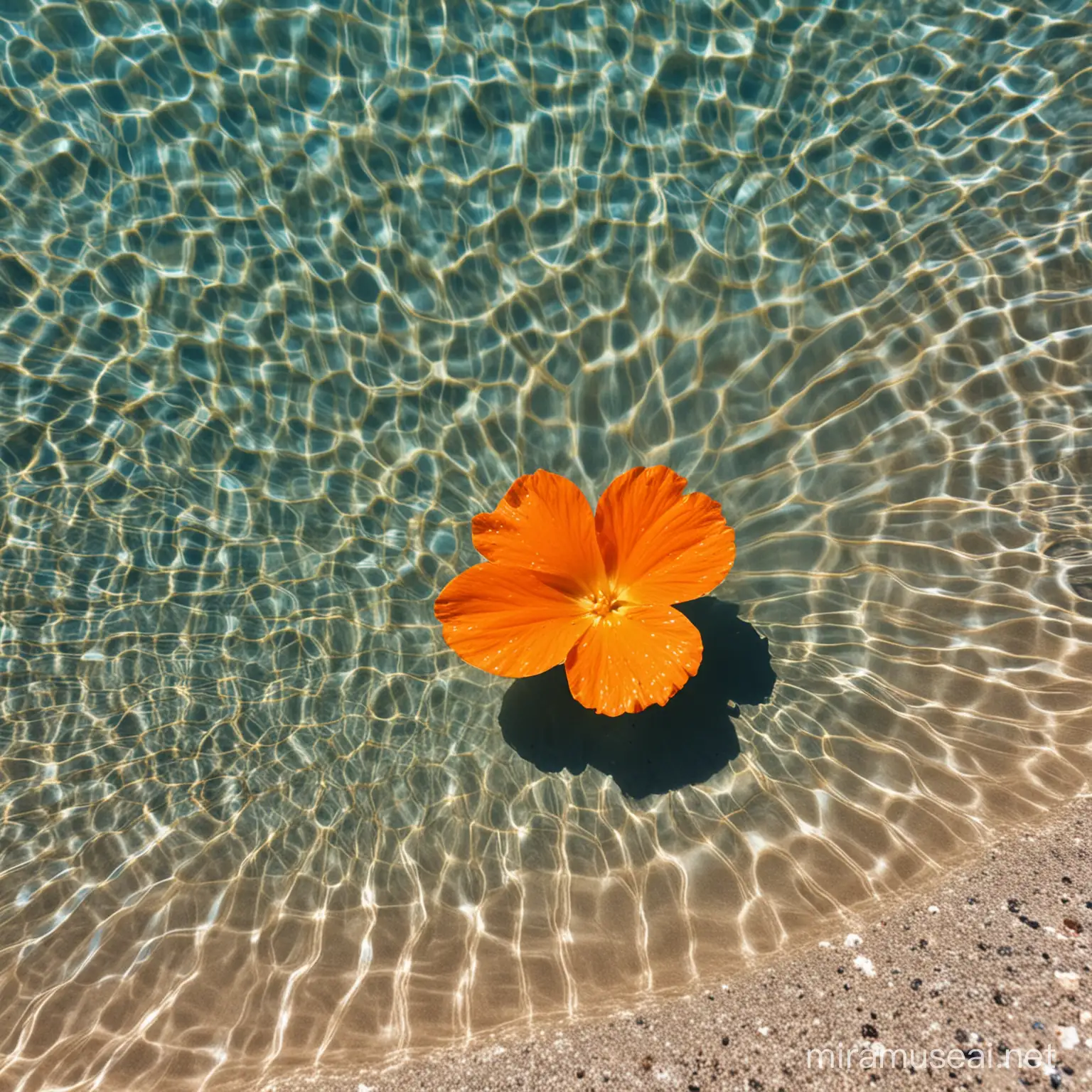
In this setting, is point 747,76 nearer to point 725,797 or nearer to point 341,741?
point 725,797

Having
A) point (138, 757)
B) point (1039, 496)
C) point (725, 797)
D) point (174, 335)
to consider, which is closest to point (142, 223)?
point (174, 335)

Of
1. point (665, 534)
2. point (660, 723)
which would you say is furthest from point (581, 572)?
point (660, 723)

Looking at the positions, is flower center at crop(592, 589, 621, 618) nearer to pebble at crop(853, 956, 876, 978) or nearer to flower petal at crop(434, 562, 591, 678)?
flower petal at crop(434, 562, 591, 678)

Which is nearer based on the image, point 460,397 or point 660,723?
point 660,723

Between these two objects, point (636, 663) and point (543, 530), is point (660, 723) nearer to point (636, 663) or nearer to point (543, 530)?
point (636, 663)

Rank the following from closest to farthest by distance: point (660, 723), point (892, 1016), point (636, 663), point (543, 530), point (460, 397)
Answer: point (892, 1016) → point (636, 663) → point (543, 530) → point (660, 723) → point (460, 397)
